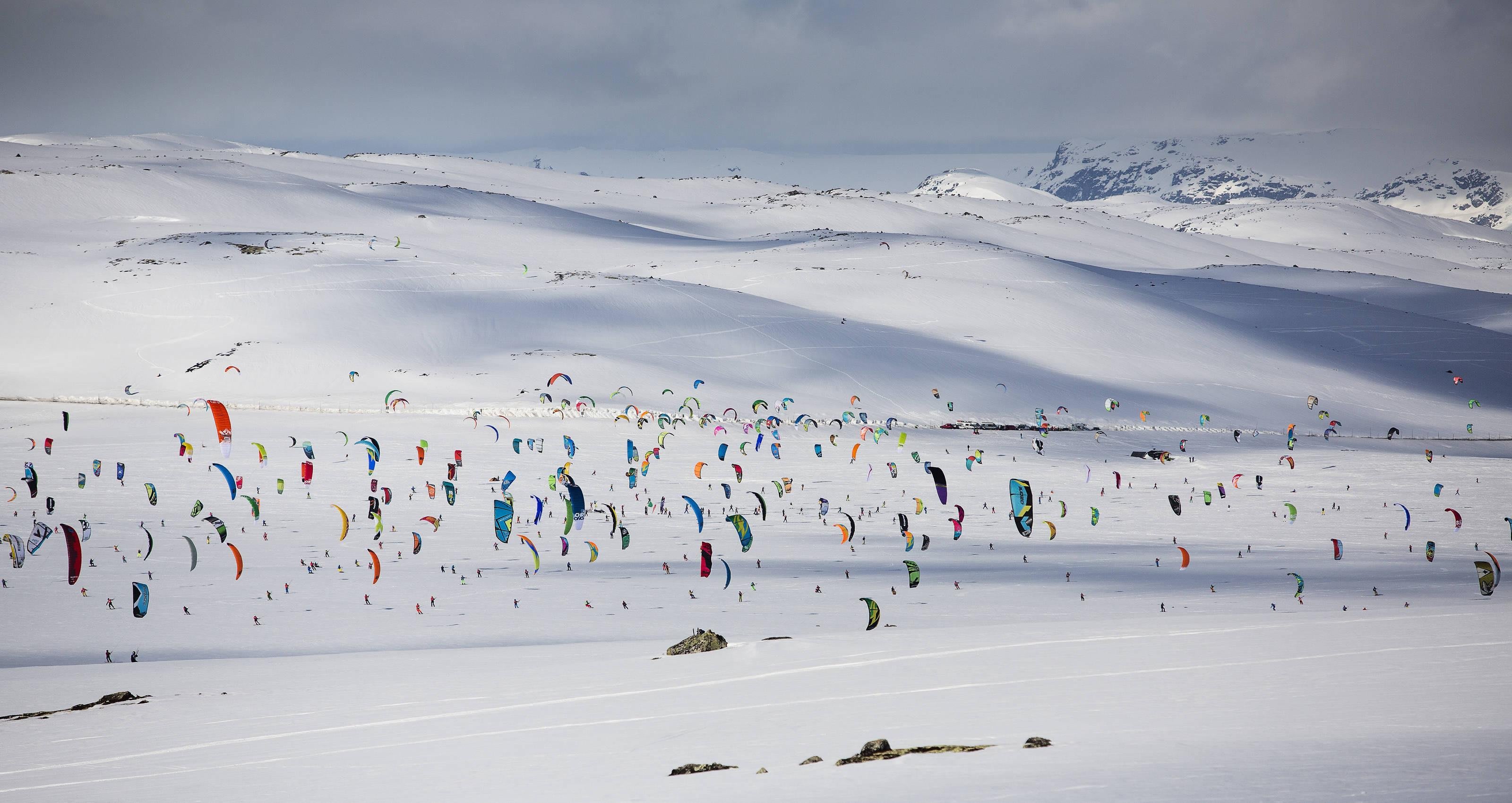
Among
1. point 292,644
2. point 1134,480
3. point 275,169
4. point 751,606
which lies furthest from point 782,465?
point 275,169

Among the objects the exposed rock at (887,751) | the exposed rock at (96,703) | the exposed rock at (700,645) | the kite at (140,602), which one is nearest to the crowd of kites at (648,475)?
the kite at (140,602)

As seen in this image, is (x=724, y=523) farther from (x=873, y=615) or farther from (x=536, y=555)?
(x=873, y=615)

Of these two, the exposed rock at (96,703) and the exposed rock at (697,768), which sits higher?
the exposed rock at (96,703)

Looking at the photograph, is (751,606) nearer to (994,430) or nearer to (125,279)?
(994,430)

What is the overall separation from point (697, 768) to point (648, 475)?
32.0 m

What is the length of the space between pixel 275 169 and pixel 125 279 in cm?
6565

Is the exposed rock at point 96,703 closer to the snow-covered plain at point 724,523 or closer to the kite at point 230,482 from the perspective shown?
the snow-covered plain at point 724,523

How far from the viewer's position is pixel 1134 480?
48.1m

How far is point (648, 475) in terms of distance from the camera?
1804 inches

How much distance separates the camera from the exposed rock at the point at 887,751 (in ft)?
45.7

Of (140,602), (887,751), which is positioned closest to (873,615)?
(887,751)

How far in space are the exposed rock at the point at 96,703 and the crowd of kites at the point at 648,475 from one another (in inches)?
253

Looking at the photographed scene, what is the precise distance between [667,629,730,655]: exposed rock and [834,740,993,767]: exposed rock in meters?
7.17

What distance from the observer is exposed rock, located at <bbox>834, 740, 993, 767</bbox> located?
45.7 ft
